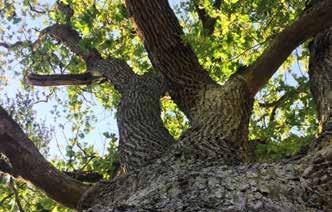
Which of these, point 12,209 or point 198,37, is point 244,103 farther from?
point 12,209

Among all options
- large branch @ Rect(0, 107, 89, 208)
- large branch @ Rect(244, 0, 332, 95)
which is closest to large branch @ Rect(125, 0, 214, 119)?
large branch @ Rect(244, 0, 332, 95)

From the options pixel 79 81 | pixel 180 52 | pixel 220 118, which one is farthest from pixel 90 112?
pixel 220 118

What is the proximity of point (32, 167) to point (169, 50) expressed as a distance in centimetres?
209

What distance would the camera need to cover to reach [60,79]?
25.0 feet

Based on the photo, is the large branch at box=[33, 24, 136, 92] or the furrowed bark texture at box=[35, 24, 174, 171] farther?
the large branch at box=[33, 24, 136, 92]

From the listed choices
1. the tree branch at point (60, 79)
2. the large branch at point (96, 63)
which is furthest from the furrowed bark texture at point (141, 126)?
the tree branch at point (60, 79)

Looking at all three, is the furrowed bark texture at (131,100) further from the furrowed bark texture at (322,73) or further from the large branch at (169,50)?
the furrowed bark texture at (322,73)

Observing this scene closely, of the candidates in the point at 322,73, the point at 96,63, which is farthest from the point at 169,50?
the point at 96,63

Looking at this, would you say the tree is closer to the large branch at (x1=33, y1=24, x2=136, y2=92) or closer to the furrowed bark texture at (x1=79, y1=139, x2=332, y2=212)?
the furrowed bark texture at (x1=79, y1=139, x2=332, y2=212)

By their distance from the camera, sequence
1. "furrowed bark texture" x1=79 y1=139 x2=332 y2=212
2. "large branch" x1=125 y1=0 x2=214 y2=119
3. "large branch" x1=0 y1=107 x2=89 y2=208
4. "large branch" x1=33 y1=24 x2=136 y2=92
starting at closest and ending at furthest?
"furrowed bark texture" x1=79 y1=139 x2=332 y2=212, "large branch" x1=0 y1=107 x2=89 y2=208, "large branch" x1=125 y1=0 x2=214 y2=119, "large branch" x1=33 y1=24 x2=136 y2=92

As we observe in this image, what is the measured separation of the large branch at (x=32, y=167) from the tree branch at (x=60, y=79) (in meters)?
3.26

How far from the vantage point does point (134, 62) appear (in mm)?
9953

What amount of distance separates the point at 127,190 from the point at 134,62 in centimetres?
670

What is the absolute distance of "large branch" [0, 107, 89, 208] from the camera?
13.6ft
